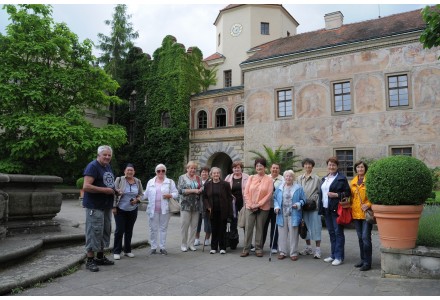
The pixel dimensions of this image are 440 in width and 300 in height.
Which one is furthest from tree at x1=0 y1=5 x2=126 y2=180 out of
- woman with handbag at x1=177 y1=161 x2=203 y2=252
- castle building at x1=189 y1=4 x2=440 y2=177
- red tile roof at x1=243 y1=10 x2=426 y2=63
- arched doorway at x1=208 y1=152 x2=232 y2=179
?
woman with handbag at x1=177 y1=161 x2=203 y2=252

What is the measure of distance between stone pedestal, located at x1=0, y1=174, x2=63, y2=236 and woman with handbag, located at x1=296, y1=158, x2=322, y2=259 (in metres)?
5.01

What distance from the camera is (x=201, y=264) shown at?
6285 mm

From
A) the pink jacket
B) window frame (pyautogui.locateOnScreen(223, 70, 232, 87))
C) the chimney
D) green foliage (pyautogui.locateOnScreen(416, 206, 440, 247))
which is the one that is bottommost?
green foliage (pyautogui.locateOnScreen(416, 206, 440, 247))

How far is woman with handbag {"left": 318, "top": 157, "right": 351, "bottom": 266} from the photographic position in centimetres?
644

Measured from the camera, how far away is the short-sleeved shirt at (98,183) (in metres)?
5.66

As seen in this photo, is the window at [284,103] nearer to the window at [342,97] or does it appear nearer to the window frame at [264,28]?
the window at [342,97]

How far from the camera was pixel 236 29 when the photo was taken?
31.7 meters

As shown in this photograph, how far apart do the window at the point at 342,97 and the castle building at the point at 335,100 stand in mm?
56

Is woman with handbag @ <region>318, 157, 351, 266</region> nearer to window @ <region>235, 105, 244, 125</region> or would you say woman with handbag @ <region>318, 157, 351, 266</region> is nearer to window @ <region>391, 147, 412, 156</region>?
window @ <region>391, 147, 412, 156</region>

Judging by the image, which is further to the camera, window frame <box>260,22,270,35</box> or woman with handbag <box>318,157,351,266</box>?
window frame <box>260,22,270,35</box>

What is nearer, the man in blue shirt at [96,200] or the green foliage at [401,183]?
the green foliage at [401,183]

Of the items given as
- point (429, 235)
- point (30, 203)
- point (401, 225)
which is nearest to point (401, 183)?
point (401, 225)

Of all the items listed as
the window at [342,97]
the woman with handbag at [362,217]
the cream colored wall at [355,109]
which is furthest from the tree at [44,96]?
the woman with handbag at [362,217]
